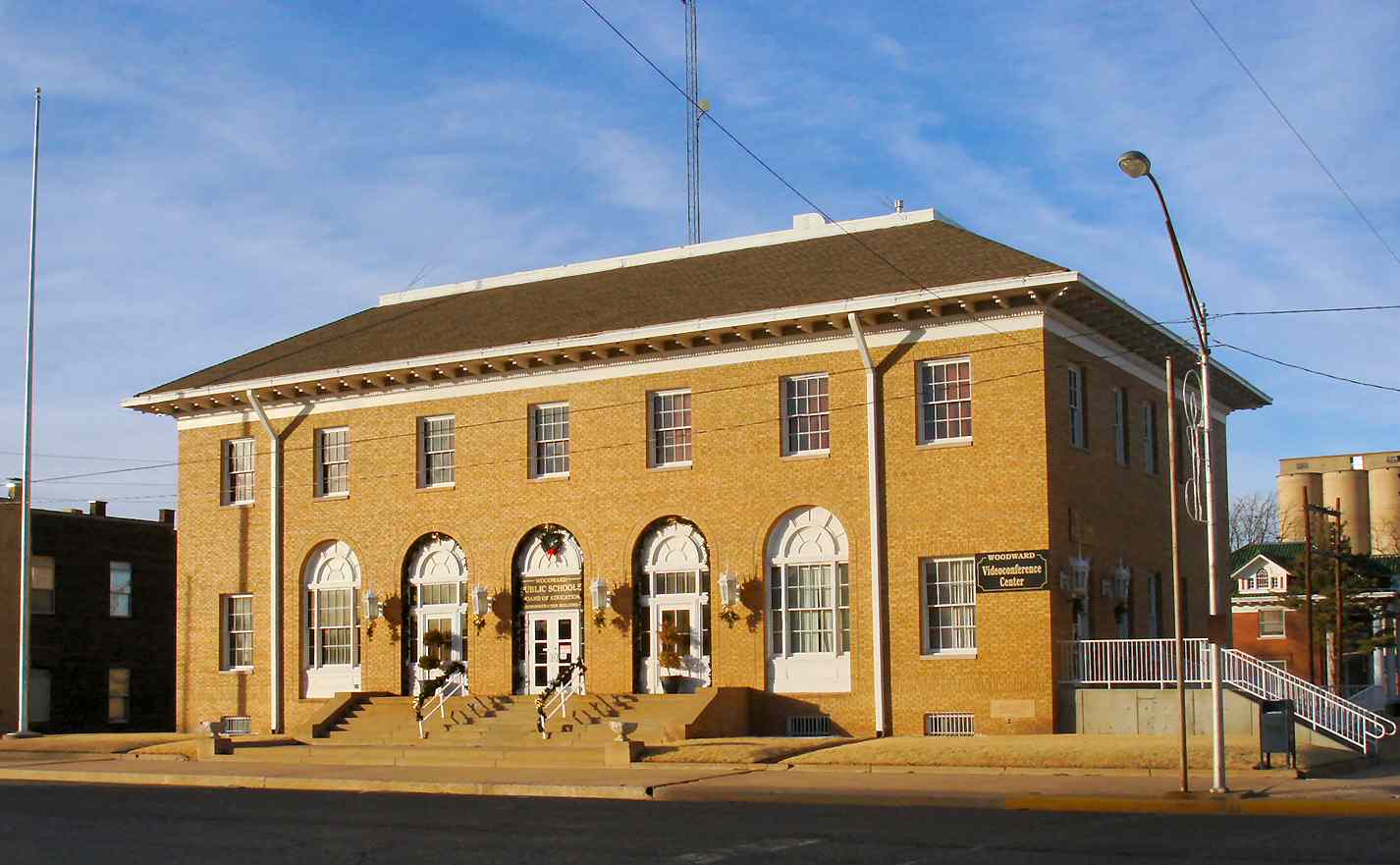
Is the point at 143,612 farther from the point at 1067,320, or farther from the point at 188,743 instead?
the point at 1067,320

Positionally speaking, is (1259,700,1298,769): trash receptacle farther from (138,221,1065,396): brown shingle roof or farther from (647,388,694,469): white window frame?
(647,388,694,469): white window frame

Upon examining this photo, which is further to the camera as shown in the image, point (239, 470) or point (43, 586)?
point (43, 586)

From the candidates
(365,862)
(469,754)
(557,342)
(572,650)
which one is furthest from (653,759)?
(365,862)

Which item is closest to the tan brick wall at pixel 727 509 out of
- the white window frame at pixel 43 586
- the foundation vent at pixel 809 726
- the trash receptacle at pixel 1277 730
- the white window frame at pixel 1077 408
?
the foundation vent at pixel 809 726

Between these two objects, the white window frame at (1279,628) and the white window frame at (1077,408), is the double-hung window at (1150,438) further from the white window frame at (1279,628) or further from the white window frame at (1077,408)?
the white window frame at (1279,628)

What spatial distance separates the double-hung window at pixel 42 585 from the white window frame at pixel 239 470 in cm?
1274

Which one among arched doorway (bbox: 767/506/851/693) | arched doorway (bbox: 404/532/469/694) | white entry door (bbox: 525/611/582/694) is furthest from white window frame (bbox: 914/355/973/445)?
arched doorway (bbox: 404/532/469/694)

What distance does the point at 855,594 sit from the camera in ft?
107

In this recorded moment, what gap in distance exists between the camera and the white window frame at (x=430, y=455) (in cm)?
3788

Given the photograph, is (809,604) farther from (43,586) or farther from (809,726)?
(43,586)

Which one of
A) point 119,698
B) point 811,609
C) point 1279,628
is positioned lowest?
point 119,698

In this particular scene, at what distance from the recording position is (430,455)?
126 feet

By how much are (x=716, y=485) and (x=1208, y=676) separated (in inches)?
418

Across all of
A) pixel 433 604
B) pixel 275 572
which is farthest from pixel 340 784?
pixel 275 572
